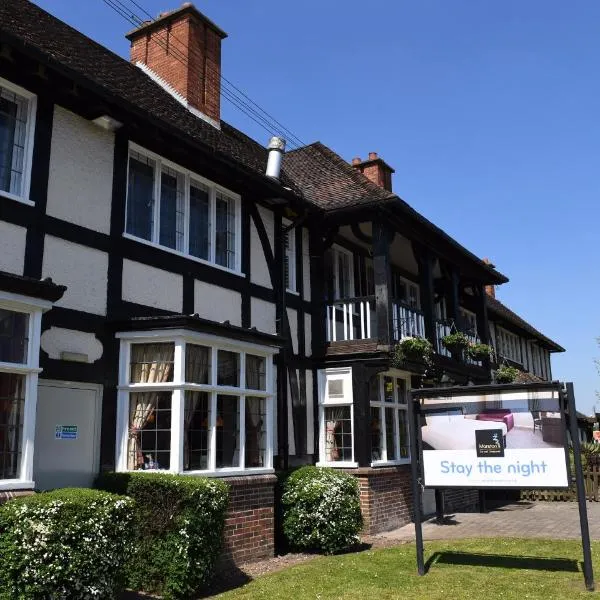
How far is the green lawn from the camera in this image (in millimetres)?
7688

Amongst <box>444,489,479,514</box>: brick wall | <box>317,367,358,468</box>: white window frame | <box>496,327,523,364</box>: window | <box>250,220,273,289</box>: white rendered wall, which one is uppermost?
<box>496,327,523,364</box>: window

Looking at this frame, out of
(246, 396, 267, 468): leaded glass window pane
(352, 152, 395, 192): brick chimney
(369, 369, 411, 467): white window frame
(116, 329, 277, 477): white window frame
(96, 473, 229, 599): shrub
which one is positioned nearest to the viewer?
(96, 473, 229, 599): shrub

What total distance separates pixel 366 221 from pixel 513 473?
693 cm

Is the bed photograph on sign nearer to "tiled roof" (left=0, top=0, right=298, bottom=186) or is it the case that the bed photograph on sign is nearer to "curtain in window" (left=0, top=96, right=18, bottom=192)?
"tiled roof" (left=0, top=0, right=298, bottom=186)

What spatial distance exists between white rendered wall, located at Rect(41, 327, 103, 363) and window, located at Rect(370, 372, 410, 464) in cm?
627

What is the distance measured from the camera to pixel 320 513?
425 inches

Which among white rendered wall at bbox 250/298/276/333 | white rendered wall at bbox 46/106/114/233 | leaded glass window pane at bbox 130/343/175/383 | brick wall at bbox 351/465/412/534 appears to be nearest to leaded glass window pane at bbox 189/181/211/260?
white rendered wall at bbox 250/298/276/333

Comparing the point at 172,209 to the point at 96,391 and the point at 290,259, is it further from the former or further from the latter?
the point at 290,259

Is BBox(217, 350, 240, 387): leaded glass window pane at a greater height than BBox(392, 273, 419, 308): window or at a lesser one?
lesser

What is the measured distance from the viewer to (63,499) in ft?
21.7

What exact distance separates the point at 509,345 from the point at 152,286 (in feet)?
73.1

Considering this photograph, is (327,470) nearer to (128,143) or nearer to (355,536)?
(355,536)

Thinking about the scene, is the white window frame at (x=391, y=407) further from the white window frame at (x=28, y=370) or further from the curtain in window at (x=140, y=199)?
the white window frame at (x=28, y=370)

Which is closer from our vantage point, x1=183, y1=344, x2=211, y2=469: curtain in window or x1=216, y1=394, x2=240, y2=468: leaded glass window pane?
x1=183, y1=344, x2=211, y2=469: curtain in window
